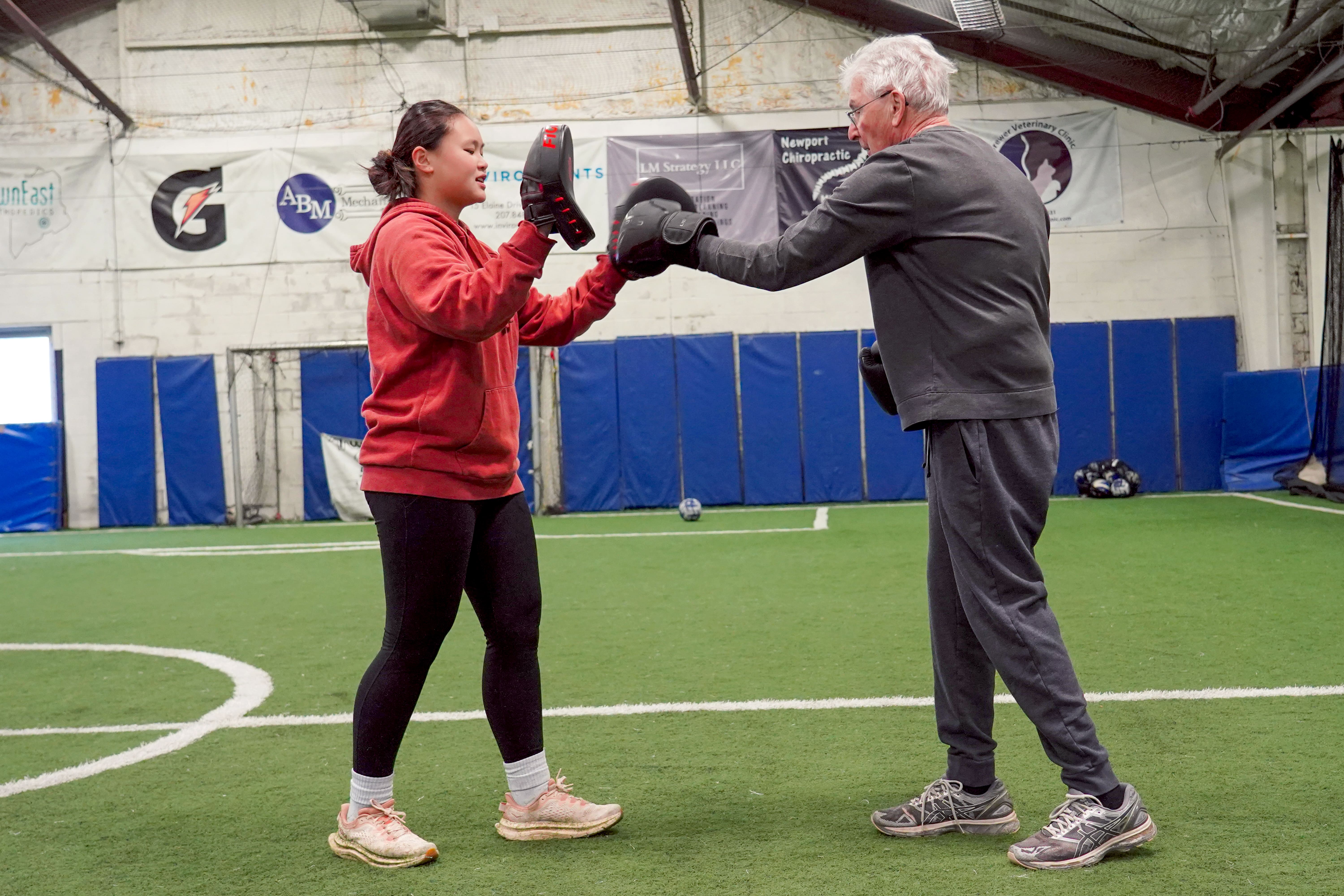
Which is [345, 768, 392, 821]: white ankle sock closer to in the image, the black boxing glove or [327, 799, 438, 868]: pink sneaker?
[327, 799, 438, 868]: pink sneaker

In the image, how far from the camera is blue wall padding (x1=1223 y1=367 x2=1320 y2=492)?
13.1 metres

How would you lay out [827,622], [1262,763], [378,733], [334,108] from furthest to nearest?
1. [334,108]
2. [827,622]
3. [1262,763]
4. [378,733]

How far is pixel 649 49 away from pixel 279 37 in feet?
16.1

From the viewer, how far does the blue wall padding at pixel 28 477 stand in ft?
48.6

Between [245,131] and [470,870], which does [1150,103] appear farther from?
[470,870]

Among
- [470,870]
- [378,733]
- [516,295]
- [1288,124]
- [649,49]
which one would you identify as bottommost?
[470,870]

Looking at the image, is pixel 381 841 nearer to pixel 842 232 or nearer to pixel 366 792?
pixel 366 792

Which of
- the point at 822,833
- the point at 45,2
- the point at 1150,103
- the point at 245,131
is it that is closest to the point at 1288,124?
the point at 1150,103

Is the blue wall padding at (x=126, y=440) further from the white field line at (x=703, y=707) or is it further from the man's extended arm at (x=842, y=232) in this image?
the man's extended arm at (x=842, y=232)

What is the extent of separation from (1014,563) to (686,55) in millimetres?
12316

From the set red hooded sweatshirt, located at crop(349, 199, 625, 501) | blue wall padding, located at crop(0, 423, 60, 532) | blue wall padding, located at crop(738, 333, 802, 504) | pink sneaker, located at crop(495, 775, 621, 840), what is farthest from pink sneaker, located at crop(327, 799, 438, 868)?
blue wall padding, located at crop(0, 423, 60, 532)

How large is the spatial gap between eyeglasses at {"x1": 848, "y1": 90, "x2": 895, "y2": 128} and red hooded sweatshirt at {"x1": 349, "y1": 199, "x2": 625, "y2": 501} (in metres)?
0.81

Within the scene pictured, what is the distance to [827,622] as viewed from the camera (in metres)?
5.77

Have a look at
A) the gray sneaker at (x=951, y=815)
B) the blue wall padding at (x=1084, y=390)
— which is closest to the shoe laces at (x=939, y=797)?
the gray sneaker at (x=951, y=815)
